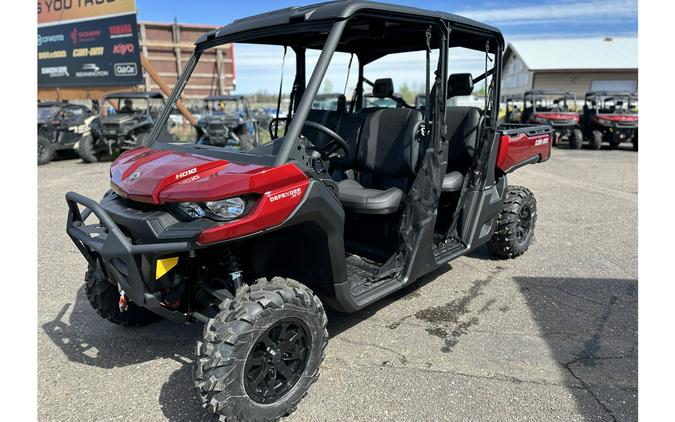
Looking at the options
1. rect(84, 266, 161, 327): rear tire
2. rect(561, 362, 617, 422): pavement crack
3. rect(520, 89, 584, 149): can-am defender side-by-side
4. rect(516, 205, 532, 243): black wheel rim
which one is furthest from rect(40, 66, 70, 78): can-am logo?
rect(561, 362, 617, 422): pavement crack

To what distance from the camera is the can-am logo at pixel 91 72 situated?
15.4 m

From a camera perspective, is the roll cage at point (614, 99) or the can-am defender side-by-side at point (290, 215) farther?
the roll cage at point (614, 99)

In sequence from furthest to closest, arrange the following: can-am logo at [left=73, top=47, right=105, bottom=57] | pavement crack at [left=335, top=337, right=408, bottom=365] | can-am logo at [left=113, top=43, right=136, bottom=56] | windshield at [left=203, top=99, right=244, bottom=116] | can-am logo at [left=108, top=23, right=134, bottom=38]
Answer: can-am logo at [left=73, top=47, right=105, bottom=57], can-am logo at [left=108, top=23, right=134, bottom=38], can-am logo at [left=113, top=43, right=136, bottom=56], windshield at [left=203, top=99, right=244, bottom=116], pavement crack at [left=335, top=337, right=408, bottom=365]

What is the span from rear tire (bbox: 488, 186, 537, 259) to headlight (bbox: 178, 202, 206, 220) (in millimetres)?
3211

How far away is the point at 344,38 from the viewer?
12.6 ft

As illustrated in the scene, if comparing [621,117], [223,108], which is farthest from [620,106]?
[223,108]

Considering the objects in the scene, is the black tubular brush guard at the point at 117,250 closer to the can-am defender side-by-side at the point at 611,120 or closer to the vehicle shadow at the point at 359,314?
the vehicle shadow at the point at 359,314

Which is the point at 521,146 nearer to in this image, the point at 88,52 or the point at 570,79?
the point at 88,52

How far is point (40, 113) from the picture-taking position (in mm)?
12312

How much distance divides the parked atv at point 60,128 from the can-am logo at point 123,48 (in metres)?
2.86

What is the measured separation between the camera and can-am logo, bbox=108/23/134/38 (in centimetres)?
1480

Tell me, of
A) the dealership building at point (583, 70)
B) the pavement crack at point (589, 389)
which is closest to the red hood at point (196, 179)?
the pavement crack at point (589, 389)

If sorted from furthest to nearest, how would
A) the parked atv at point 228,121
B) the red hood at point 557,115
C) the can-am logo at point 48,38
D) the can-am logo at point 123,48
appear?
the can-am logo at point 48,38, the red hood at point 557,115, the can-am logo at point 123,48, the parked atv at point 228,121

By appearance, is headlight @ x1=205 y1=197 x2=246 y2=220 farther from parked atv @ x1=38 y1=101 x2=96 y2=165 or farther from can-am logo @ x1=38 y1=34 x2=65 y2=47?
can-am logo @ x1=38 y1=34 x2=65 y2=47
